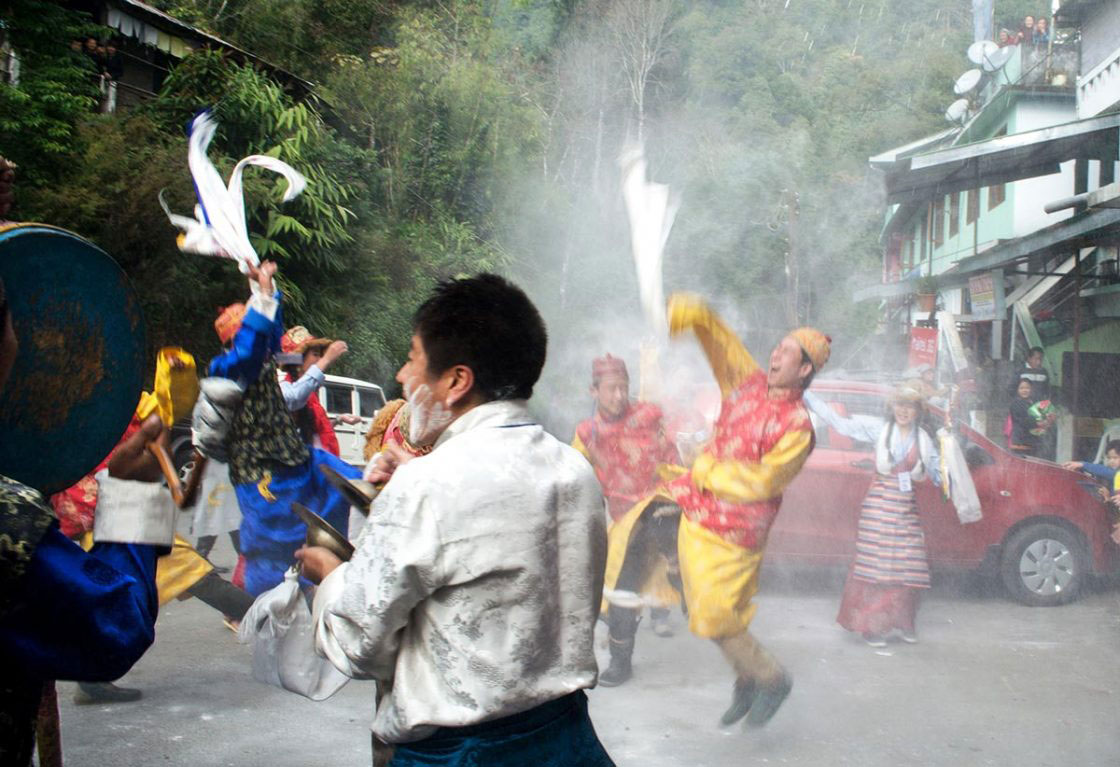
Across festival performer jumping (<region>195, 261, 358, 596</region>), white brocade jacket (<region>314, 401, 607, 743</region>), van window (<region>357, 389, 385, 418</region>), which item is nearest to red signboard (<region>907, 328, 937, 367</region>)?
festival performer jumping (<region>195, 261, 358, 596</region>)

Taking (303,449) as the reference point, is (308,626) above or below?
below

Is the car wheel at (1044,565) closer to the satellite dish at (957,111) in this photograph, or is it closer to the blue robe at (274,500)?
the satellite dish at (957,111)

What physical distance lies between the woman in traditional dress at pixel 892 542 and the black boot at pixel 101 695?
384cm

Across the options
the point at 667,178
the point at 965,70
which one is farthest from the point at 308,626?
the point at 965,70

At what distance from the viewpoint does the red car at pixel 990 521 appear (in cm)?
712

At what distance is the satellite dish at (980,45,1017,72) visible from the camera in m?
7.57

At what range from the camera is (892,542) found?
6.17 metres

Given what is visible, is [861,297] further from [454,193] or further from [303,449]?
[303,449]

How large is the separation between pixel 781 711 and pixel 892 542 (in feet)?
6.53

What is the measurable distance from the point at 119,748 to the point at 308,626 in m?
2.10

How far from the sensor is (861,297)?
8008mm

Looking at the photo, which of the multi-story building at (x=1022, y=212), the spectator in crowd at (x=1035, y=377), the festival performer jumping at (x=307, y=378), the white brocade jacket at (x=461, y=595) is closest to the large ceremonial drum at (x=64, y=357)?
the white brocade jacket at (x=461, y=595)

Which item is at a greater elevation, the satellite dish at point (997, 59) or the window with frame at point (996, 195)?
the satellite dish at point (997, 59)

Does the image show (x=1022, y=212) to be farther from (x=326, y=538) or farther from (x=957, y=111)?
(x=326, y=538)
